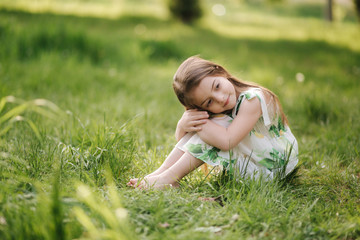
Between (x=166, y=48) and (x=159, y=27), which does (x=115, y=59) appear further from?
(x=159, y=27)

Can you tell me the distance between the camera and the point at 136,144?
2.31m

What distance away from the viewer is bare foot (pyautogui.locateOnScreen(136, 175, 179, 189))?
1840 mm

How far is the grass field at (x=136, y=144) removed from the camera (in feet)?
4.66

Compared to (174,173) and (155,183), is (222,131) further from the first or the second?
(155,183)

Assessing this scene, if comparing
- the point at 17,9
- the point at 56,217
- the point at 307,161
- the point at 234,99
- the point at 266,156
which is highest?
the point at 17,9

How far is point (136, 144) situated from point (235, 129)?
770 mm

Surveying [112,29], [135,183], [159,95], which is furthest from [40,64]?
[112,29]

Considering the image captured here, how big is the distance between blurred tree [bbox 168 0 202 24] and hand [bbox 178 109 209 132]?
28.9 feet

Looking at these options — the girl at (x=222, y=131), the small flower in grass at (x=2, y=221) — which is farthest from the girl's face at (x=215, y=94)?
the small flower in grass at (x=2, y=221)

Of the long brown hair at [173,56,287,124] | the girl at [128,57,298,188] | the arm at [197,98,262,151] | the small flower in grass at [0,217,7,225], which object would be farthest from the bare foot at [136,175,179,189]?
the small flower in grass at [0,217,7,225]

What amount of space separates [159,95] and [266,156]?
2076mm

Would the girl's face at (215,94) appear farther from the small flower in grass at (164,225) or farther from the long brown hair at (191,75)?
the small flower in grass at (164,225)

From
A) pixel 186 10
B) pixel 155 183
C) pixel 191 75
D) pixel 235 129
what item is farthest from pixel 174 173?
pixel 186 10

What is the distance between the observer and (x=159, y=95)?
12.7 feet
